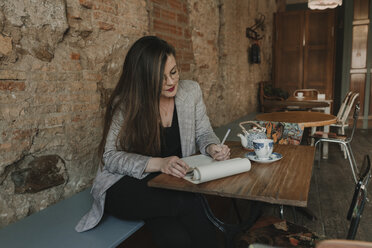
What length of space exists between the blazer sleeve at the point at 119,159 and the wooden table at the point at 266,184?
19cm

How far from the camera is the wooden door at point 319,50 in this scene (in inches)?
314

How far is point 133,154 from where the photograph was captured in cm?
157

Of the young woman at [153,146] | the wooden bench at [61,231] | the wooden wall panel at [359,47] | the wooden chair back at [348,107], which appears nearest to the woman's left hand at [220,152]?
the young woman at [153,146]

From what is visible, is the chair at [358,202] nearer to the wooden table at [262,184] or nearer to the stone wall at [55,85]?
the wooden table at [262,184]

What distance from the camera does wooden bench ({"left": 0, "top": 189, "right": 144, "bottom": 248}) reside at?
137 centimetres

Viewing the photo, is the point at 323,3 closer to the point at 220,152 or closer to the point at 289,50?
the point at 289,50

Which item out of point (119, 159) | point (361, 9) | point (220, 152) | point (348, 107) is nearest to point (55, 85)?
point (119, 159)

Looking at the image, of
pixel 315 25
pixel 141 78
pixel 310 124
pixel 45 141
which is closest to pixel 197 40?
pixel 310 124

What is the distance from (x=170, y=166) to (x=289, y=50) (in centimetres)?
798

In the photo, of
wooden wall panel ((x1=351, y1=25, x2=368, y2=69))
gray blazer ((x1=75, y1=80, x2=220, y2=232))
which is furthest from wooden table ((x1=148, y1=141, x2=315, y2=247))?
wooden wall panel ((x1=351, y1=25, x2=368, y2=69))

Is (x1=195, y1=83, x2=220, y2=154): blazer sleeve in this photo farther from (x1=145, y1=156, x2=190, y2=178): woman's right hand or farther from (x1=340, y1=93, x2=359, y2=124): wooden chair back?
(x1=340, y1=93, x2=359, y2=124): wooden chair back

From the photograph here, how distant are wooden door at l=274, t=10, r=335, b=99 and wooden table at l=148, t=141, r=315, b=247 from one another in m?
7.43

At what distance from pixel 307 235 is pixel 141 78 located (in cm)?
118

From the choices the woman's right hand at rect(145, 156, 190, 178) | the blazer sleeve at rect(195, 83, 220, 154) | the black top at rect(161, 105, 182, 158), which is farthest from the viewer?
the blazer sleeve at rect(195, 83, 220, 154)
